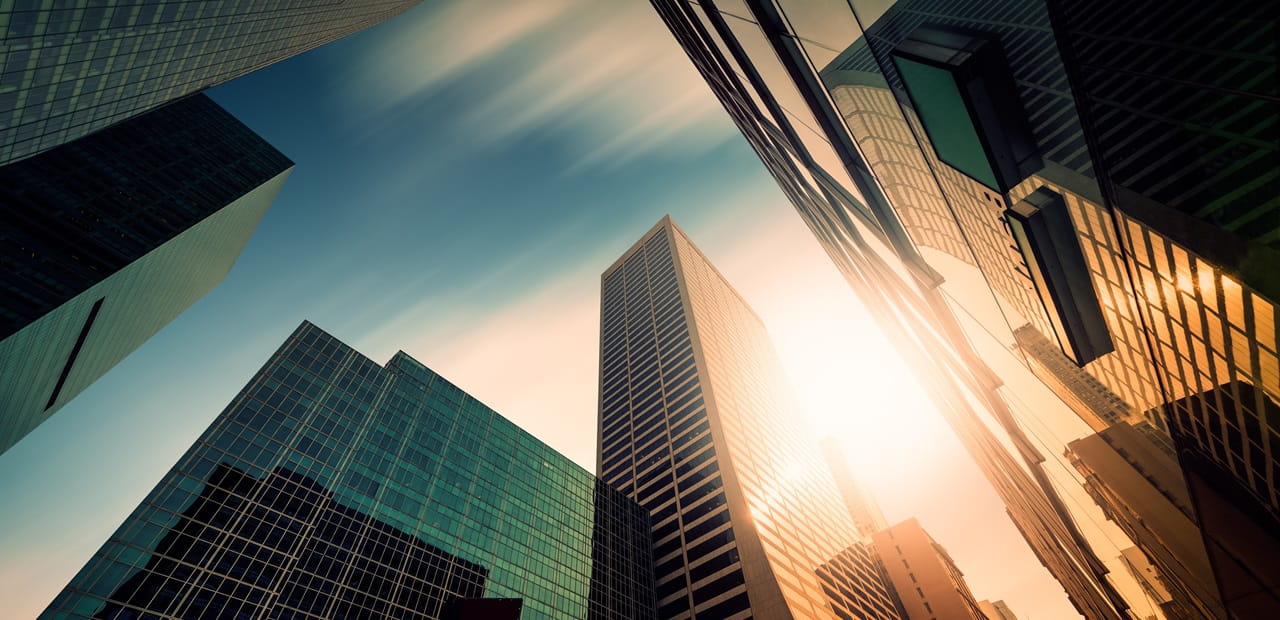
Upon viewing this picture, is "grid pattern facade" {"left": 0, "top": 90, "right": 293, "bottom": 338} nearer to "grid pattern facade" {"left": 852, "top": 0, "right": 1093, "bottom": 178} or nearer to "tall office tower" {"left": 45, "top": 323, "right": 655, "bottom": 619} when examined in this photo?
"tall office tower" {"left": 45, "top": 323, "right": 655, "bottom": 619}

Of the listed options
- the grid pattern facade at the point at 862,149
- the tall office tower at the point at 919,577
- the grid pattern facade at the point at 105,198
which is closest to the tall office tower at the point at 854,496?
the tall office tower at the point at 919,577

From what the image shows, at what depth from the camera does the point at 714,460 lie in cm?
6347

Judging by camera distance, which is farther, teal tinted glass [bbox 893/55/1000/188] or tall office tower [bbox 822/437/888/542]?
tall office tower [bbox 822/437/888/542]

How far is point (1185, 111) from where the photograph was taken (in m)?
6.98

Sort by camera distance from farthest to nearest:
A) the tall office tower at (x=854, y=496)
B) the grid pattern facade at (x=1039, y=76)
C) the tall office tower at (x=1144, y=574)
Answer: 1. the tall office tower at (x=854, y=496)
2. the tall office tower at (x=1144, y=574)
3. the grid pattern facade at (x=1039, y=76)

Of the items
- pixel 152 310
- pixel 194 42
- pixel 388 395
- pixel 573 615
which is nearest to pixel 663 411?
pixel 573 615

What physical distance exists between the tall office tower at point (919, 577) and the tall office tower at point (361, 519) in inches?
2462

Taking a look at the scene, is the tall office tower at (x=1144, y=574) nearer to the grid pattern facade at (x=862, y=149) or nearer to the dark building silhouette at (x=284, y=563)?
the grid pattern facade at (x=862, y=149)

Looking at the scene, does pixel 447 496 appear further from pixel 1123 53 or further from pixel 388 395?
pixel 1123 53

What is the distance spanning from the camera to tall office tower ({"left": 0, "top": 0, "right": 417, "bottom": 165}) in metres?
28.5

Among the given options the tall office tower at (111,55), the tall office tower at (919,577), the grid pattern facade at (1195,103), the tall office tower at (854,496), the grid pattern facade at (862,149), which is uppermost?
the tall office tower at (854,496)

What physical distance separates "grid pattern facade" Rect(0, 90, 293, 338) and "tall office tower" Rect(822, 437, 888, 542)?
15432cm

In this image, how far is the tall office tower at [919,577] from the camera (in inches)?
3317

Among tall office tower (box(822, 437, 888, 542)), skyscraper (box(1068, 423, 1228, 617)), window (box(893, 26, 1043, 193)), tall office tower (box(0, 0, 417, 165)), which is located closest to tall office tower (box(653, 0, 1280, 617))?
window (box(893, 26, 1043, 193))
